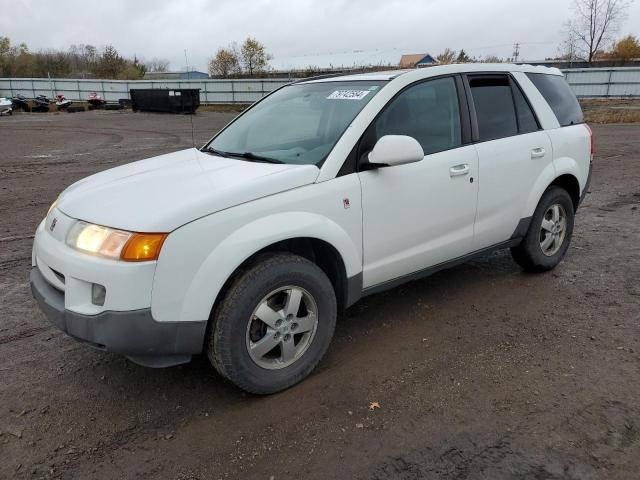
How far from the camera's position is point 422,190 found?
11.6 feet

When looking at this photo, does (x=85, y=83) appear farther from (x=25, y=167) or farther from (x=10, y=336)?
(x=10, y=336)

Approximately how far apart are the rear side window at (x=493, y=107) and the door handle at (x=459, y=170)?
358 millimetres

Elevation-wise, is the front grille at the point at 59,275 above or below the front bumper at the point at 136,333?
above

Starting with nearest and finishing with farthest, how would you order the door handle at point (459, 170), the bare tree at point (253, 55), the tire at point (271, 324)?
the tire at point (271, 324) < the door handle at point (459, 170) < the bare tree at point (253, 55)

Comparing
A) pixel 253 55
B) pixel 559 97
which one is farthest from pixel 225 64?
pixel 559 97

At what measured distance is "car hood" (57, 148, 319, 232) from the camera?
2.63 meters

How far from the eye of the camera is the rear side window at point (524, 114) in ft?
14.5

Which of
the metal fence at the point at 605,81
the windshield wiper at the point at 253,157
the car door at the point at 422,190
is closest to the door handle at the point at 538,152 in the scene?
the car door at the point at 422,190

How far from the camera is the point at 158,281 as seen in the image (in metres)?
2.55

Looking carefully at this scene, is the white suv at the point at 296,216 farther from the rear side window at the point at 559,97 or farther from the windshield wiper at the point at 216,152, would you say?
the rear side window at the point at 559,97

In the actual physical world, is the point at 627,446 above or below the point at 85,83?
below

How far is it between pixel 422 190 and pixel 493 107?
1225mm

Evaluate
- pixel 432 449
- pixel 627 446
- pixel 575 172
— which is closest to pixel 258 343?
pixel 432 449

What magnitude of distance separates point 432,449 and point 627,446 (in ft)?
3.11
